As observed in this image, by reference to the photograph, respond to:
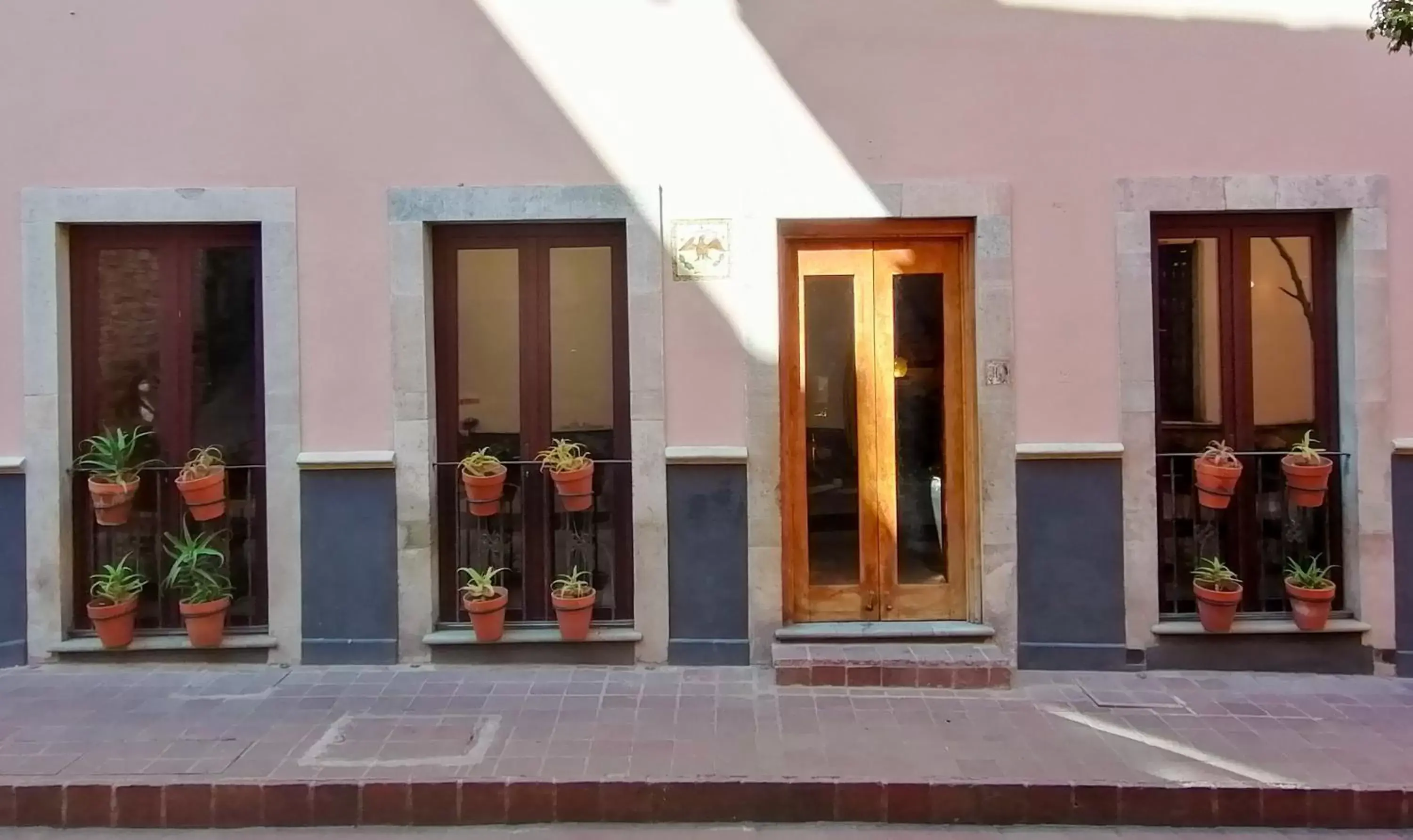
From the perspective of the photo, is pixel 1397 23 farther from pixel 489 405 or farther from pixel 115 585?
pixel 115 585

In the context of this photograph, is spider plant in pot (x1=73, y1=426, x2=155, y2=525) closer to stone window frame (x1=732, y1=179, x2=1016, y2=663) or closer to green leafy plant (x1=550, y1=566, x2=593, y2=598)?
green leafy plant (x1=550, y1=566, x2=593, y2=598)

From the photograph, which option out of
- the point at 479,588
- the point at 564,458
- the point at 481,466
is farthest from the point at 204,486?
the point at 564,458

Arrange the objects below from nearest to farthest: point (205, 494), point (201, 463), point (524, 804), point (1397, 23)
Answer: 1. point (524, 804)
2. point (1397, 23)
3. point (205, 494)
4. point (201, 463)

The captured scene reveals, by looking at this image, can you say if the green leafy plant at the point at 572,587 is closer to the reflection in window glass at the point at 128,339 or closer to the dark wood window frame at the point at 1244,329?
the reflection in window glass at the point at 128,339

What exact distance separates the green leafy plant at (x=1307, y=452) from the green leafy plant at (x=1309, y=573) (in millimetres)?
649

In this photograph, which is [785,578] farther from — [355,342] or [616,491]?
[355,342]

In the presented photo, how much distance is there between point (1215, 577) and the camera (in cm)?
594

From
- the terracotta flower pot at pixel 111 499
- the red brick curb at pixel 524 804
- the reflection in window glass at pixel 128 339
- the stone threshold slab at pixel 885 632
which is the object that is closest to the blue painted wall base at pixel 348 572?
the terracotta flower pot at pixel 111 499

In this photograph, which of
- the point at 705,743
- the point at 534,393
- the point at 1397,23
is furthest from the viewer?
the point at 534,393

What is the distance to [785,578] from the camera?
6090 millimetres

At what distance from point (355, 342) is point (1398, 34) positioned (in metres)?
6.08

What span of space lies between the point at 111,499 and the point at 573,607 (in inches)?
115

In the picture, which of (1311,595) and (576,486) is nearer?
(1311,595)

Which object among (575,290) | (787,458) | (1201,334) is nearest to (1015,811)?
(787,458)
